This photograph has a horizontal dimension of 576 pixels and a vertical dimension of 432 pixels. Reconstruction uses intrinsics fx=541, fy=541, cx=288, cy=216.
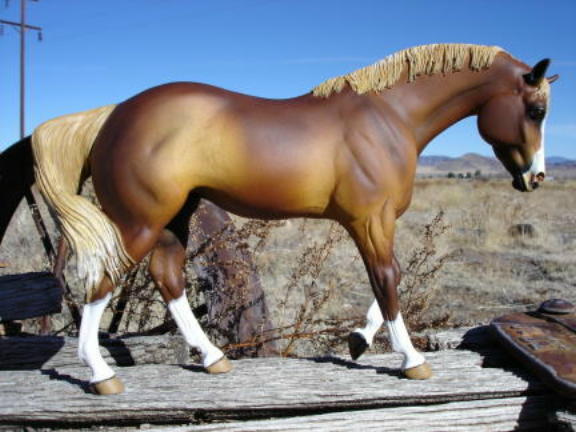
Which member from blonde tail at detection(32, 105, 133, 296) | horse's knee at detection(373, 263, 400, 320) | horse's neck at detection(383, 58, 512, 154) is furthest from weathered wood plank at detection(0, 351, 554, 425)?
horse's neck at detection(383, 58, 512, 154)

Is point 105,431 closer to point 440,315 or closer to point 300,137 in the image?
point 300,137

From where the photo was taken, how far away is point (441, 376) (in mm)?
2215

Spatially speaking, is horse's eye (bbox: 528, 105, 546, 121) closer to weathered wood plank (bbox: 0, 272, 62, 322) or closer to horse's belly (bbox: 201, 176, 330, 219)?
horse's belly (bbox: 201, 176, 330, 219)

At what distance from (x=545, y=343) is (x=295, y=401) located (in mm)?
1092

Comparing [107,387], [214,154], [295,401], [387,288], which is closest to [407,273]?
[387,288]

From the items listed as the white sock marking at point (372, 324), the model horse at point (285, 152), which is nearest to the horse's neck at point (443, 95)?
the model horse at point (285, 152)

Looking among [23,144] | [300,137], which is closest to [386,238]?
[300,137]

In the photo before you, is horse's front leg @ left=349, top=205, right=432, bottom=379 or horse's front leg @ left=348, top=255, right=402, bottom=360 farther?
horse's front leg @ left=348, top=255, right=402, bottom=360

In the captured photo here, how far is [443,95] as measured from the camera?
2.20 metres

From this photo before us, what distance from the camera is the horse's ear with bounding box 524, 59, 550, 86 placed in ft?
6.77

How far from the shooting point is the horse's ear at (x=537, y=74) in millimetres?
2064

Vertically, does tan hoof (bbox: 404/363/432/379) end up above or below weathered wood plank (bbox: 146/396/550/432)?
above

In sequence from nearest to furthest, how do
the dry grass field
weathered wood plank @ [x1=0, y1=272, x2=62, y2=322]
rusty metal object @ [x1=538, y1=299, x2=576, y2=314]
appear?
rusty metal object @ [x1=538, y1=299, x2=576, y2=314]
weathered wood plank @ [x1=0, y1=272, x2=62, y2=322]
the dry grass field

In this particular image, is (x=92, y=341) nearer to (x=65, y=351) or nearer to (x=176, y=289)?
(x=176, y=289)
